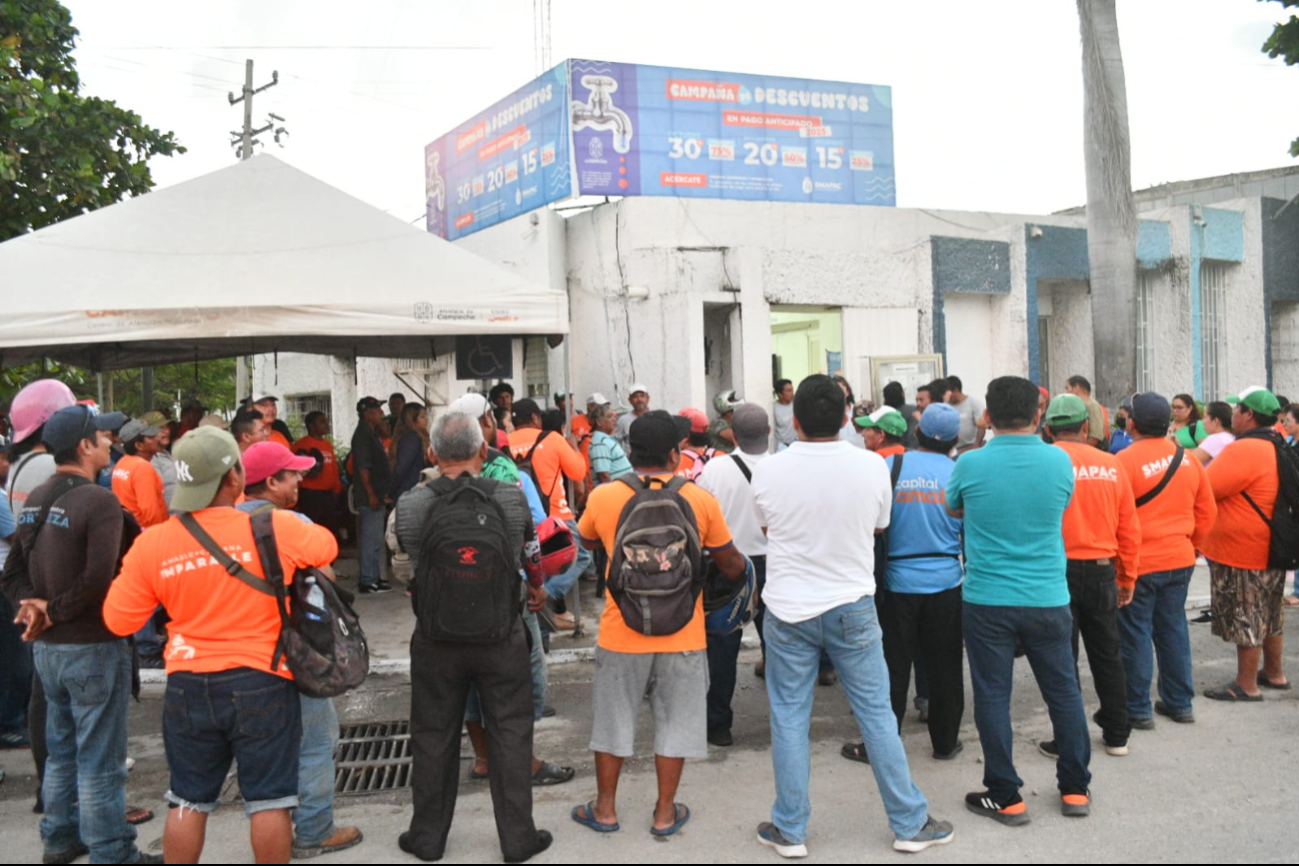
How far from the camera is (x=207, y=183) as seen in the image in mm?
8594

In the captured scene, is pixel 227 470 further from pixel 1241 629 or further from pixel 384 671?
pixel 1241 629

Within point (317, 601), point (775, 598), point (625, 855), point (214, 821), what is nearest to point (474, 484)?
point (317, 601)

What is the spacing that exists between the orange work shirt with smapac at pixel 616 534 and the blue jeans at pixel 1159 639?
258 centimetres

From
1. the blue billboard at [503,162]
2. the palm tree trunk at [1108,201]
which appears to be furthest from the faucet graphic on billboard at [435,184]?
the palm tree trunk at [1108,201]

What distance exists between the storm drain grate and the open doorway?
8.79m

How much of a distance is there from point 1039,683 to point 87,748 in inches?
155

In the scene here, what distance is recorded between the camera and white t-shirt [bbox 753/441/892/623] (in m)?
4.07

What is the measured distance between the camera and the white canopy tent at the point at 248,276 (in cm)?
720

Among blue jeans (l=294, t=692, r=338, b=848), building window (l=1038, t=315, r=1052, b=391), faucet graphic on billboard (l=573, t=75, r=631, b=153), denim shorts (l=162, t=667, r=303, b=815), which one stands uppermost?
faucet graphic on billboard (l=573, t=75, r=631, b=153)

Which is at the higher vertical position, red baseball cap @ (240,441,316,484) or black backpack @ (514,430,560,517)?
red baseball cap @ (240,441,316,484)

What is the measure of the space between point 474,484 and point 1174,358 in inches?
622

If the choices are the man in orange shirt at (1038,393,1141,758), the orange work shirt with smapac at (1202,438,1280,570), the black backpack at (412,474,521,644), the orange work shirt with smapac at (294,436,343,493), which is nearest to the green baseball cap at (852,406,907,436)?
the man in orange shirt at (1038,393,1141,758)

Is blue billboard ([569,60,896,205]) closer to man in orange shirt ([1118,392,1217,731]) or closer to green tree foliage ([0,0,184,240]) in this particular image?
green tree foliage ([0,0,184,240])

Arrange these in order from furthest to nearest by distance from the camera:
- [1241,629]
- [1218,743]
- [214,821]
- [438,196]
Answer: [438,196]
[1241,629]
[1218,743]
[214,821]
